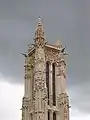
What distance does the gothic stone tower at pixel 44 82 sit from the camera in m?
48.9

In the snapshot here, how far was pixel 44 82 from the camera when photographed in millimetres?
50344

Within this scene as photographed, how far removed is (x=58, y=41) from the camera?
2190 inches

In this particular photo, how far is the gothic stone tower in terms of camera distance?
160ft

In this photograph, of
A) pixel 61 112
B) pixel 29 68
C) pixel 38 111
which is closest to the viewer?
pixel 38 111

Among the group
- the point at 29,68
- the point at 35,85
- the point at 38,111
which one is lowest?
the point at 38,111

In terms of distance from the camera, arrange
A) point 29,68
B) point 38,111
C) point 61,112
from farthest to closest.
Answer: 1. point 29,68
2. point 61,112
3. point 38,111

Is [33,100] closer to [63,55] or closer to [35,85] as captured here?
[35,85]

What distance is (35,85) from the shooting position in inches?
1967

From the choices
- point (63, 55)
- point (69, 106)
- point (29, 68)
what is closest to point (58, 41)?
point (63, 55)

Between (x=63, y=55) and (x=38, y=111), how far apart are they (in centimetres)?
1124

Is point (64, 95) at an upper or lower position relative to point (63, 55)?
lower

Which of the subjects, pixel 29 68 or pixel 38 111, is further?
pixel 29 68

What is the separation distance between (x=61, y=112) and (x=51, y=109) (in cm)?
156

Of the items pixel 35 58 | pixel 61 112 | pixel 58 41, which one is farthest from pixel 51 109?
pixel 58 41
